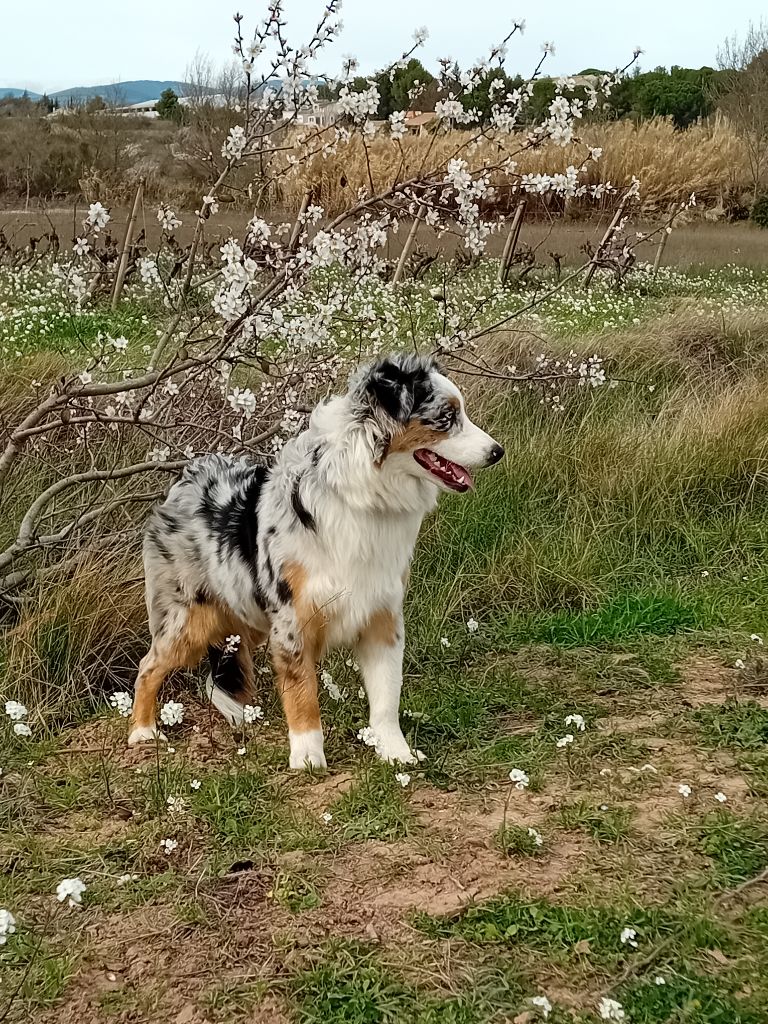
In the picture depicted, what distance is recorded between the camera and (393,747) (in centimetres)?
377

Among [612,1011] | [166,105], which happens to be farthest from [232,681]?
[166,105]

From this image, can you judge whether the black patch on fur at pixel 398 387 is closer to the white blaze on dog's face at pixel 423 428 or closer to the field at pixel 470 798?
the white blaze on dog's face at pixel 423 428

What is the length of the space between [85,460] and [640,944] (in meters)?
3.87

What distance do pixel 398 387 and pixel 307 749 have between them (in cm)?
141

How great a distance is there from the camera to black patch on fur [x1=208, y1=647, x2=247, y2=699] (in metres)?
4.14

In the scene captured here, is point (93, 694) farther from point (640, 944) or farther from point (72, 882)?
point (640, 944)

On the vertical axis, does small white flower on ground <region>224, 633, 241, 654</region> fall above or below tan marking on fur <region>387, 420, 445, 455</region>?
below

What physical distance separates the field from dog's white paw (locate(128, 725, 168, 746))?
0.22ft

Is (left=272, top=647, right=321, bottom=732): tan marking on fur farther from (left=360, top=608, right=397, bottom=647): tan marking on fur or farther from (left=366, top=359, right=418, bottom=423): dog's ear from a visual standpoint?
(left=366, top=359, right=418, bottom=423): dog's ear

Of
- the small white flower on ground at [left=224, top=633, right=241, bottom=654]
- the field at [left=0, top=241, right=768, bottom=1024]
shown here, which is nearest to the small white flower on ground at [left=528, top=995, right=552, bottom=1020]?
the field at [left=0, top=241, right=768, bottom=1024]

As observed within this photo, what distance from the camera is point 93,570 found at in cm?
460

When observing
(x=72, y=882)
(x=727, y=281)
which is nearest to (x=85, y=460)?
(x=72, y=882)

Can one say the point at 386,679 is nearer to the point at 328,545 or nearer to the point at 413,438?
the point at 328,545

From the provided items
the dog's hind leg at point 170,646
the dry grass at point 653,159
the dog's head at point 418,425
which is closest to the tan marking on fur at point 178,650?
the dog's hind leg at point 170,646
